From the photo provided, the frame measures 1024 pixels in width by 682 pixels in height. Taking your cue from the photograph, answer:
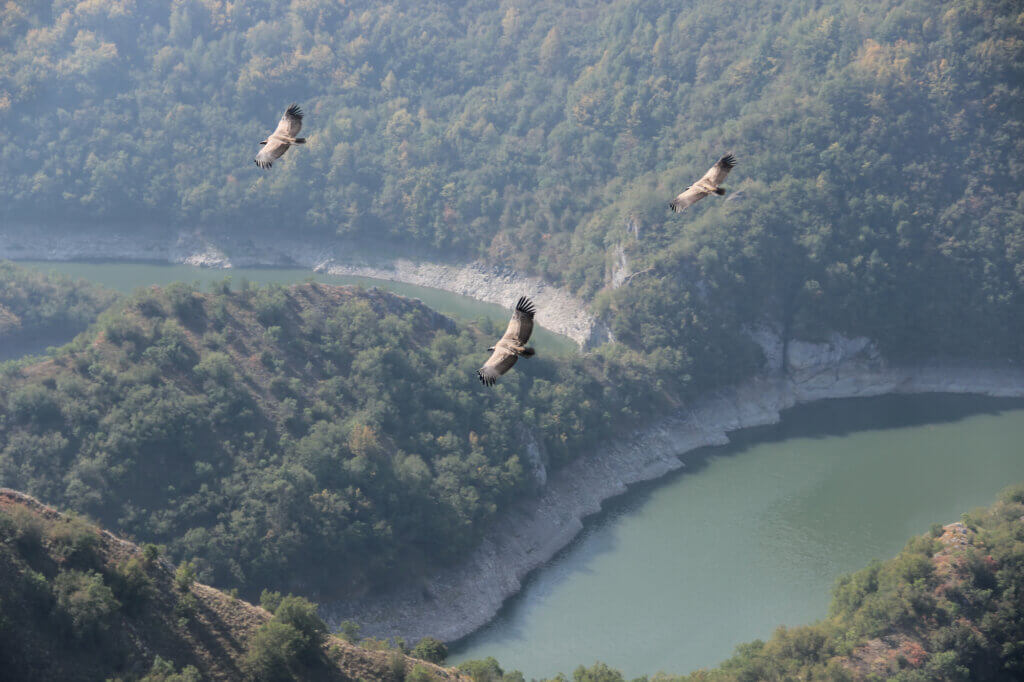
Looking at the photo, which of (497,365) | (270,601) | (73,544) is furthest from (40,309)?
(497,365)

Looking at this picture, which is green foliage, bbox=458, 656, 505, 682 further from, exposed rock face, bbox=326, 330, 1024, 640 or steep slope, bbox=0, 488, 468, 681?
exposed rock face, bbox=326, 330, 1024, 640

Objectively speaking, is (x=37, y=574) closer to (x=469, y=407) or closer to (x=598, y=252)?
(x=469, y=407)

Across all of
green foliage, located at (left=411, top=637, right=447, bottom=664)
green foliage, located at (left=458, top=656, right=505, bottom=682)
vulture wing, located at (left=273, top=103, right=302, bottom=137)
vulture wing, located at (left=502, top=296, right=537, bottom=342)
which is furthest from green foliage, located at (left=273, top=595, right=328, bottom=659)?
vulture wing, located at (left=502, top=296, right=537, bottom=342)

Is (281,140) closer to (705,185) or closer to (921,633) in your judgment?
(705,185)

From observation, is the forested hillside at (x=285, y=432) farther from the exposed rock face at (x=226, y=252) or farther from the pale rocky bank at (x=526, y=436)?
the exposed rock face at (x=226, y=252)

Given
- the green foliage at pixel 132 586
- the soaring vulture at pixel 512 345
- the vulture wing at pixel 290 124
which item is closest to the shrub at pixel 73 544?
the green foliage at pixel 132 586
